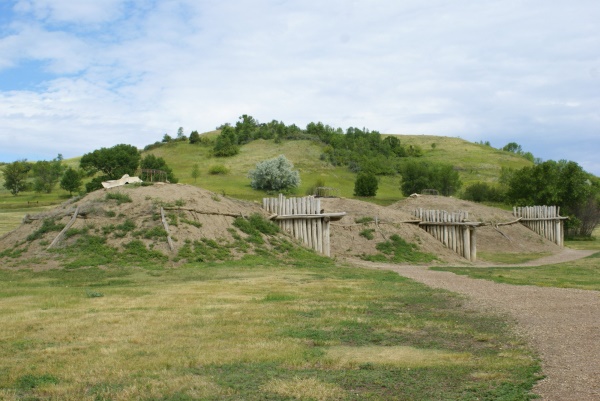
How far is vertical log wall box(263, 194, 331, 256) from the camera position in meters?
29.1

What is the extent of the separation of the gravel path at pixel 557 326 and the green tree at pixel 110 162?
6300 cm

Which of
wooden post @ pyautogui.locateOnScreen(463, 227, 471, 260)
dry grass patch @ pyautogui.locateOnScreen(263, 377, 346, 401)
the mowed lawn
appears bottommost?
wooden post @ pyautogui.locateOnScreen(463, 227, 471, 260)

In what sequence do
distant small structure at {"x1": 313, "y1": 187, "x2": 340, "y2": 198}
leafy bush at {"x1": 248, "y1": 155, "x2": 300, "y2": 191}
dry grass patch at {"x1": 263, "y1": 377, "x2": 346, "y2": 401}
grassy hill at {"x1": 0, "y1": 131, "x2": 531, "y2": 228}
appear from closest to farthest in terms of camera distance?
dry grass patch at {"x1": 263, "y1": 377, "x2": 346, "y2": 401} → distant small structure at {"x1": 313, "y1": 187, "x2": 340, "y2": 198} → grassy hill at {"x1": 0, "y1": 131, "x2": 531, "y2": 228} → leafy bush at {"x1": 248, "y1": 155, "x2": 300, "y2": 191}

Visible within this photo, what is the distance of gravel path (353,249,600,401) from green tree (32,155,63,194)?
3099 inches

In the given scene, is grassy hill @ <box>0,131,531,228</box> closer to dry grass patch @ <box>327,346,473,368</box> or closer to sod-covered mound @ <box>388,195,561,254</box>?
sod-covered mound @ <box>388,195,561,254</box>

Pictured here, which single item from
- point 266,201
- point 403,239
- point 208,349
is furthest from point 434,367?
point 403,239

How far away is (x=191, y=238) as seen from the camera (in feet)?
80.2

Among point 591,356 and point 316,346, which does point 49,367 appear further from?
point 591,356

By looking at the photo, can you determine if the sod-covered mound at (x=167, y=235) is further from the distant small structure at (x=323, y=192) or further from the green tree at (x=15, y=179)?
the green tree at (x=15, y=179)

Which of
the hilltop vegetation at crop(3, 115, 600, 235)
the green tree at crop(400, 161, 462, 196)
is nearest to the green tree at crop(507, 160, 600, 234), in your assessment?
the hilltop vegetation at crop(3, 115, 600, 235)

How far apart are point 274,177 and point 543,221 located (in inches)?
1417

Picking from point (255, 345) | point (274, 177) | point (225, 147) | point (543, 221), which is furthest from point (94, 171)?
point (255, 345)

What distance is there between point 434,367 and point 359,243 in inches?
978

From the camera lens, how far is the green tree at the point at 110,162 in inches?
2899
